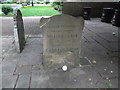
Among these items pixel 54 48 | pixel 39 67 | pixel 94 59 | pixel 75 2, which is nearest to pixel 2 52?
pixel 39 67

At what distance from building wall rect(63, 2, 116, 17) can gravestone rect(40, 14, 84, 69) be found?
982 centimetres

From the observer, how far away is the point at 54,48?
3447mm

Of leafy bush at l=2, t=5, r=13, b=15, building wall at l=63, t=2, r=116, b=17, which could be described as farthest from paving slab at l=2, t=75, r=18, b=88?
leafy bush at l=2, t=5, r=13, b=15

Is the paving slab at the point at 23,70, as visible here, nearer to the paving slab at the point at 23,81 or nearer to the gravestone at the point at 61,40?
the paving slab at the point at 23,81

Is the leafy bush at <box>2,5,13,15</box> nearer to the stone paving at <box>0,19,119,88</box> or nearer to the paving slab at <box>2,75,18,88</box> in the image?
the stone paving at <box>0,19,119,88</box>

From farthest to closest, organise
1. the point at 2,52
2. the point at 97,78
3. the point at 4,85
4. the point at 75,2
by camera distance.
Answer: the point at 75,2 → the point at 2,52 → the point at 97,78 → the point at 4,85

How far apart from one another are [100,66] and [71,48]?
1.01m

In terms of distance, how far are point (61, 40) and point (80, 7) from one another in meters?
10.3

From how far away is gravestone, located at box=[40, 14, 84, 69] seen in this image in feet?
10.7

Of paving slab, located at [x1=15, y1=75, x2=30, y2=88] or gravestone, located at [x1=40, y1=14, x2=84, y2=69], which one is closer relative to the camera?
paving slab, located at [x1=15, y1=75, x2=30, y2=88]

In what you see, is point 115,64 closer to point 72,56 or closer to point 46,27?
point 72,56

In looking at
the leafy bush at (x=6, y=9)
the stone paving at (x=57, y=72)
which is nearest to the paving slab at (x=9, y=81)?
the stone paving at (x=57, y=72)

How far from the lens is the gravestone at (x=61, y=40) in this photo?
326cm

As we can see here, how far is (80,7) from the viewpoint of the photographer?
12820mm
